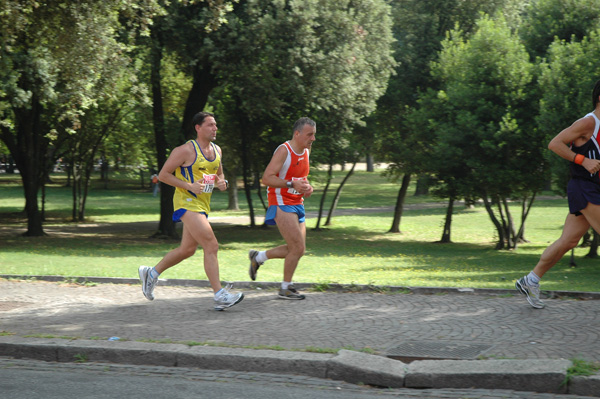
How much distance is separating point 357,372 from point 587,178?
3003mm

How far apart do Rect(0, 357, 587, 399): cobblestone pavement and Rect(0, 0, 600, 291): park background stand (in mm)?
7311

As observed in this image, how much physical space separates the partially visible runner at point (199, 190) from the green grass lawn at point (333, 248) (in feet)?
8.75

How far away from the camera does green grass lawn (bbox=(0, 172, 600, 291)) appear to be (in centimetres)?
1256

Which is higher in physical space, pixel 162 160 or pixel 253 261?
pixel 162 160

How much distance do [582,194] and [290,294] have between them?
3258 mm

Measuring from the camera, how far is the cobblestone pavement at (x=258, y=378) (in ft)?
15.8

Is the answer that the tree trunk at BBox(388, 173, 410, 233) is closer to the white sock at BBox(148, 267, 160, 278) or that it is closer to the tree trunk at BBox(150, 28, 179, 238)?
the tree trunk at BBox(150, 28, 179, 238)

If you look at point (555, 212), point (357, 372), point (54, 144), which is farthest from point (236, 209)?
point (357, 372)

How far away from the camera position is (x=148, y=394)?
4820mm

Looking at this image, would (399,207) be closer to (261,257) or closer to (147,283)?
(261,257)

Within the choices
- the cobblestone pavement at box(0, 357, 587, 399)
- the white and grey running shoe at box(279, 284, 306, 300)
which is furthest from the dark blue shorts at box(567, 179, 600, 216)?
the white and grey running shoe at box(279, 284, 306, 300)

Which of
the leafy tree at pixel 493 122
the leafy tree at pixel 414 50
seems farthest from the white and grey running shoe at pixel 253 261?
the leafy tree at pixel 414 50

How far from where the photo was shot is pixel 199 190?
7.40 m

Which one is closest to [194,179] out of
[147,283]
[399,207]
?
[147,283]
